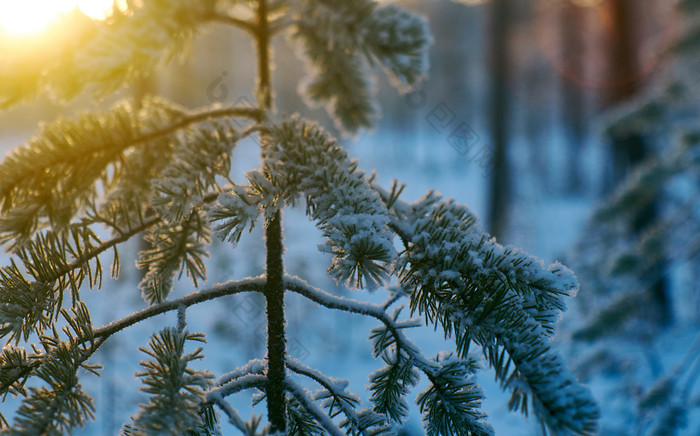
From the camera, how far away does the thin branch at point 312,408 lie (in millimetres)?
1187

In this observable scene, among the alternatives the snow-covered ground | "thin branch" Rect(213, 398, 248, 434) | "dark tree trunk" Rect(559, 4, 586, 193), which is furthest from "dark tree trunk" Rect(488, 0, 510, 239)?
"dark tree trunk" Rect(559, 4, 586, 193)

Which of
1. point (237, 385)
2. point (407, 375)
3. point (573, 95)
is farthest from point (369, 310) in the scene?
point (573, 95)

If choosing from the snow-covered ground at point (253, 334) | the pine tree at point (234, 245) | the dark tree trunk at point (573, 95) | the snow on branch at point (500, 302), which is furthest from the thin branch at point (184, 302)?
the dark tree trunk at point (573, 95)

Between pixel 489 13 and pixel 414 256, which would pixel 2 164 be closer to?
pixel 414 256

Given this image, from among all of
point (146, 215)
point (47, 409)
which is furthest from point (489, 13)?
point (47, 409)

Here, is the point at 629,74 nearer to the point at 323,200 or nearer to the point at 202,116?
the point at 202,116

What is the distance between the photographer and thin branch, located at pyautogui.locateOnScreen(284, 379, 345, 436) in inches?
46.7

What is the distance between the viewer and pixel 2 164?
1.25m

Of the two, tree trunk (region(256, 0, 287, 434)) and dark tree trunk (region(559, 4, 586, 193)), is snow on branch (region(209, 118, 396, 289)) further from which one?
dark tree trunk (region(559, 4, 586, 193))

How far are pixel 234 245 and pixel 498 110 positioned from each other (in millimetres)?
9620

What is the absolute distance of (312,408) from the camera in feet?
4.05

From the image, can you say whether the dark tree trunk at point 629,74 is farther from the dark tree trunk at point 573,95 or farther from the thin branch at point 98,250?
the dark tree trunk at point 573,95

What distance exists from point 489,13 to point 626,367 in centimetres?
725

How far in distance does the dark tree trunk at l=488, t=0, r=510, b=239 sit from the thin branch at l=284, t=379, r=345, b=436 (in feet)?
28.9
